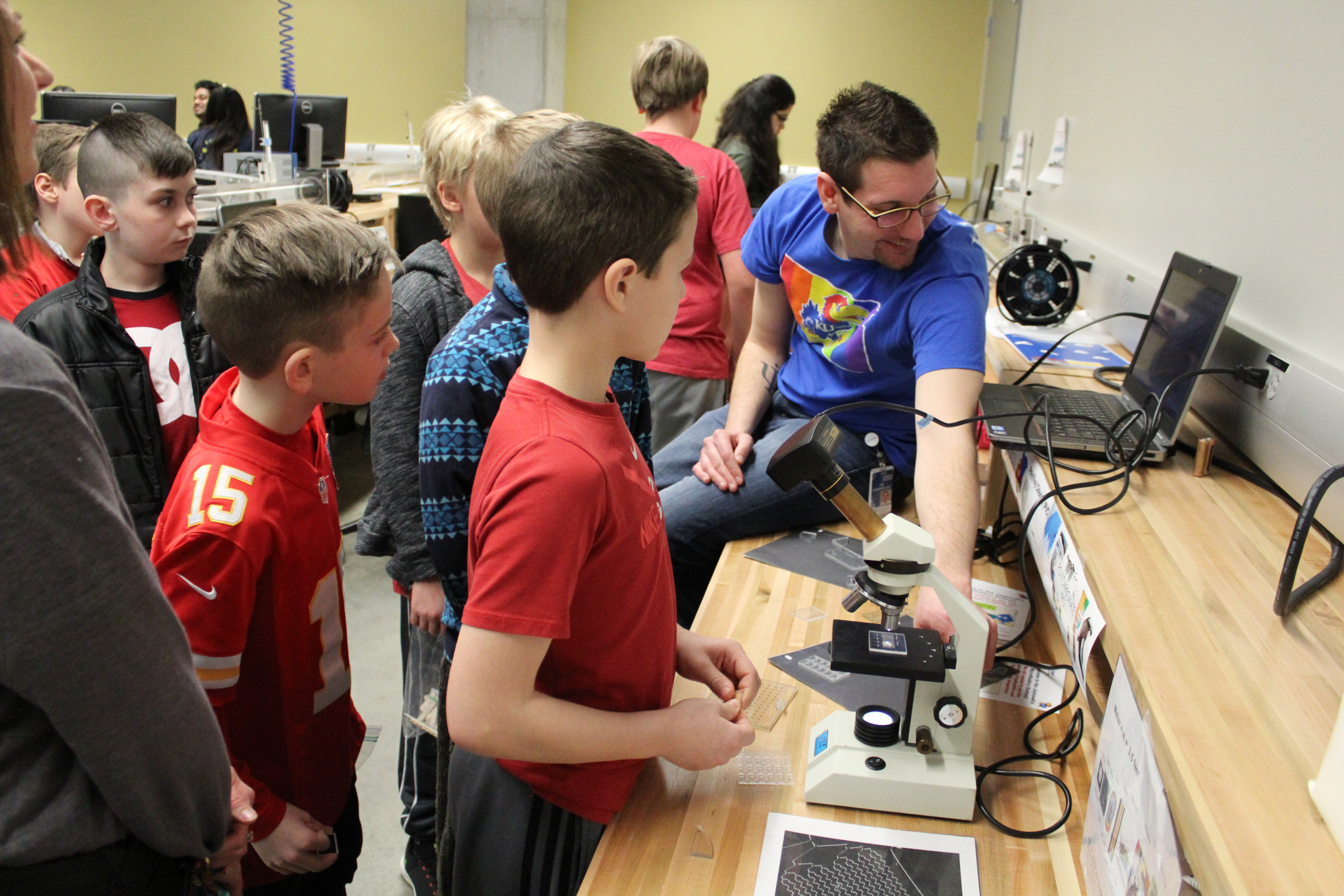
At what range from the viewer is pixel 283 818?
1087 millimetres

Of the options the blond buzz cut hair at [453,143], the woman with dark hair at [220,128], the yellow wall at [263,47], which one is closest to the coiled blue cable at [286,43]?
the yellow wall at [263,47]

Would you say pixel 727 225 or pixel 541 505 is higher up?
pixel 727 225

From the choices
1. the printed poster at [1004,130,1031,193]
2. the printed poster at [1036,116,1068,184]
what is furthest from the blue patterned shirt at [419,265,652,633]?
the printed poster at [1004,130,1031,193]

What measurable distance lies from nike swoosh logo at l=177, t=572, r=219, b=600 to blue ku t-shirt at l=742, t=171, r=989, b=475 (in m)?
1.15

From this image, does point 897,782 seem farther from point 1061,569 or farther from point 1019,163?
point 1019,163

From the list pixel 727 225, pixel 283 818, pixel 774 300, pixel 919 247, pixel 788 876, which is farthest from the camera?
pixel 727 225

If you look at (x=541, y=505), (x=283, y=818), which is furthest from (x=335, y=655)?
(x=541, y=505)

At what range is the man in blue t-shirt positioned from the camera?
150 cm

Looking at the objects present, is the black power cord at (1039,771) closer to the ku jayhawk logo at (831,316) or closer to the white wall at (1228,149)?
the white wall at (1228,149)

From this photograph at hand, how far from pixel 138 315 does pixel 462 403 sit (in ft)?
3.58

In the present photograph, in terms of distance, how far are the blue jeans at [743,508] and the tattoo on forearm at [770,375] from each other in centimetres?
14

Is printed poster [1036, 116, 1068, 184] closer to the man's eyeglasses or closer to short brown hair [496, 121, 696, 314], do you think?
the man's eyeglasses

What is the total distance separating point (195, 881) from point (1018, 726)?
99 centimetres

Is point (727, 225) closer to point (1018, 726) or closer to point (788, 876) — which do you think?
point (1018, 726)
